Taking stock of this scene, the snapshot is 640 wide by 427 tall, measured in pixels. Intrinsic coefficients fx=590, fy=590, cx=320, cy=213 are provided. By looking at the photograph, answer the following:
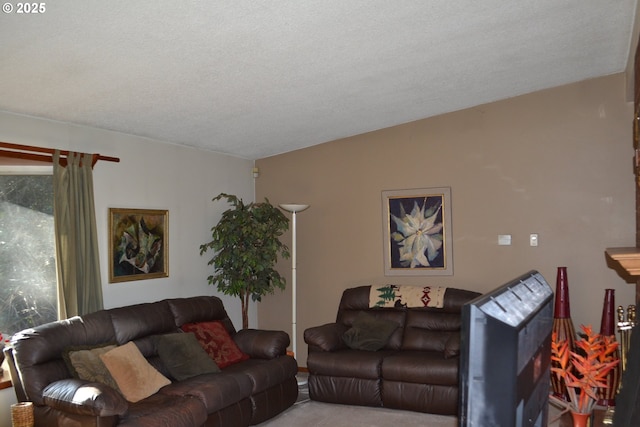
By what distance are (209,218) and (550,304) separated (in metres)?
5.27

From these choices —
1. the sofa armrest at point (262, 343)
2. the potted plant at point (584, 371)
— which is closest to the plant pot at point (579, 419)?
the potted plant at point (584, 371)

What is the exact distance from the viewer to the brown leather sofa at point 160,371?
337cm

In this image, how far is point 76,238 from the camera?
4.38 meters

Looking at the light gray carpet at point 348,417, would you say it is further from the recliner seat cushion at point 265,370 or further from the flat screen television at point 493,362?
the flat screen television at point 493,362

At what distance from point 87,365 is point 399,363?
246 cm

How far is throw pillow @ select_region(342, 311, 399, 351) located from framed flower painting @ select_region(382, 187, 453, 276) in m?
0.70

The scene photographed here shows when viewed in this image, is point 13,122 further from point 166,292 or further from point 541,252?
point 541,252

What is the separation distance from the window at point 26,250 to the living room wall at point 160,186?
0.33 metres

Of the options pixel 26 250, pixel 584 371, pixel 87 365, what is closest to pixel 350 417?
pixel 87 365

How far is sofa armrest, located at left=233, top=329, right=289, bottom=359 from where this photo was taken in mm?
4977

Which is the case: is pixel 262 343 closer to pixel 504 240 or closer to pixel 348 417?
pixel 348 417

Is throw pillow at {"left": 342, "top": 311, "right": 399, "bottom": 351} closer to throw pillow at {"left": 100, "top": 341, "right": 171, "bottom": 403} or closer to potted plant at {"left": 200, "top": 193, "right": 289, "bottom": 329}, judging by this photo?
potted plant at {"left": 200, "top": 193, "right": 289, "bottom": 329}

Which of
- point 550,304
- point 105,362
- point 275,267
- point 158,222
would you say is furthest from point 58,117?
point 550,304

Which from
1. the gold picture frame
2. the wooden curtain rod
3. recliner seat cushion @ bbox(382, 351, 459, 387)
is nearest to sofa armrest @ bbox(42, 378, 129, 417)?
the gold picture frame
